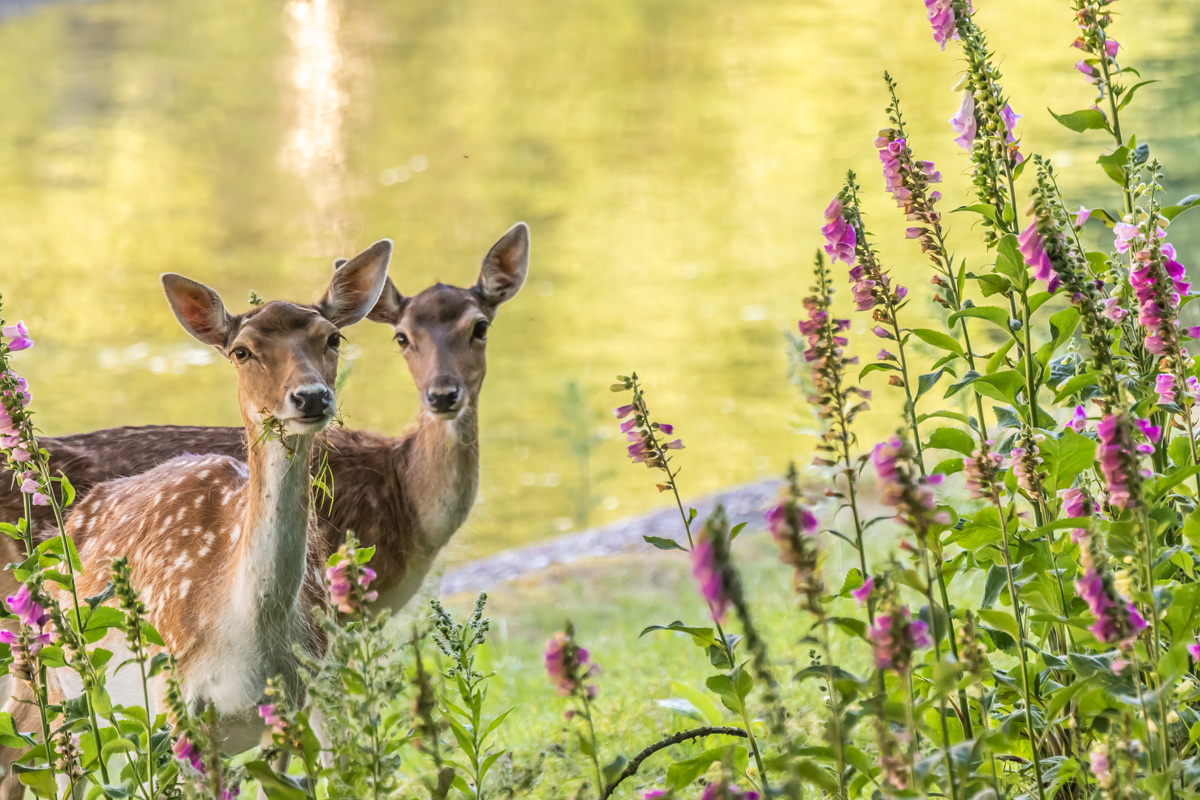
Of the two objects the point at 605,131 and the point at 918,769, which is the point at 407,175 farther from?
the point at 918,769

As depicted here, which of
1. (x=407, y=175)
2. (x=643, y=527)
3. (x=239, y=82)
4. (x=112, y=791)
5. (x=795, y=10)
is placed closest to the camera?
(x=112, y=791)

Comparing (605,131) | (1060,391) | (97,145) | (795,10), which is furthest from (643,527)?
(795,10)

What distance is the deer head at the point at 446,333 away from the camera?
4297mm

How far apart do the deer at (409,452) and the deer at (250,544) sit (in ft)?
3.11

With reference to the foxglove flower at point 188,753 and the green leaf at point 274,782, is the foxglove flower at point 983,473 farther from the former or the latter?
the foxglove flower at point 188,753

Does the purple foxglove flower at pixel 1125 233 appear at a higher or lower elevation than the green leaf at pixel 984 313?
higher

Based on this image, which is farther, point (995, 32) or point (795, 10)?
point (795, 10)

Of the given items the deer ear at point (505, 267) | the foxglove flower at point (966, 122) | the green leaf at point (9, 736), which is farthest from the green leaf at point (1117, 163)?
the deer ear at point (505, 267)

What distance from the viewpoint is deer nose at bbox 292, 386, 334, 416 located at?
9.25ft

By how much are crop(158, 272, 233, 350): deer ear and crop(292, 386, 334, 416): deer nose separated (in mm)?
437

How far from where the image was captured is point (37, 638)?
2.01 meters

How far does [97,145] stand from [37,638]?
67.1ft

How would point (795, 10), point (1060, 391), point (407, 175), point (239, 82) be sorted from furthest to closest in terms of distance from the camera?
1. point (795, 10)
2. point (239, 82)
3. point (407, 175)
4. point (1060, 391)

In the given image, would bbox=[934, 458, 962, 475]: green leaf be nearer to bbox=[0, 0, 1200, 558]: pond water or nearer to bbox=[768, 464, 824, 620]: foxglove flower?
bbox=[768, 464, 824, 620]: foxglove flower
